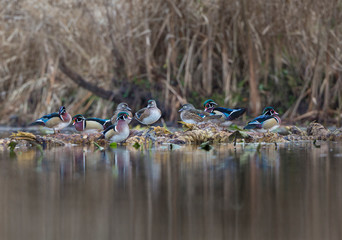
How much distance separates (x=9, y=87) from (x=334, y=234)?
11.1 m

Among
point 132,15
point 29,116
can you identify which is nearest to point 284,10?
point 132,15

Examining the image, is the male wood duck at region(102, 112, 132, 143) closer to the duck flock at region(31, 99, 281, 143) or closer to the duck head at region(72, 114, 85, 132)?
the duck flock at region(31, 99, 281, 143)

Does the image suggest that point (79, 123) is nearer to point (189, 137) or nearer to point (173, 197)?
point (189, 137)

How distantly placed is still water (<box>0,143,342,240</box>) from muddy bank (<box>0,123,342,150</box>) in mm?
1614

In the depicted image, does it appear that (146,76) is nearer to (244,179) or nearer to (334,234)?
(244,179)

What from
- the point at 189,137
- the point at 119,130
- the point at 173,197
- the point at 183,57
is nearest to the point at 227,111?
the point at 189,137

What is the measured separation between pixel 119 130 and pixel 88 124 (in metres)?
0.94

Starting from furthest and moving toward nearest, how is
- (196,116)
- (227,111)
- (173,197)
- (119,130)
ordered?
1. (196,116)
2. (227,111)
3. (119,130)
4. (173,197)

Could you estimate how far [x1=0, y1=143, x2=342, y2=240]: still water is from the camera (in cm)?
270

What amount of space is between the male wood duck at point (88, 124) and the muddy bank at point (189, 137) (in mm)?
119

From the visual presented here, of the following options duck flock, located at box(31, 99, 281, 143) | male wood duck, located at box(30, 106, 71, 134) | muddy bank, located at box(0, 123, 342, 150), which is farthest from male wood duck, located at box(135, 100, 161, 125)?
male wood duck, located at box(30, 106, 71, 134)

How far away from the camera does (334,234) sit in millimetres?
2562

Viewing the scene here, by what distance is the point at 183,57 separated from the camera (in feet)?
37.2

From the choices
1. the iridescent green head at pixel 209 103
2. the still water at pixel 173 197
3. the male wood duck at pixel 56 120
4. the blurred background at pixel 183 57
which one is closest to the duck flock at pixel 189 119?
the male wood duck at pixel 56 120
